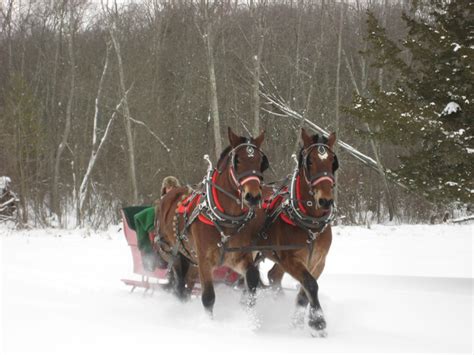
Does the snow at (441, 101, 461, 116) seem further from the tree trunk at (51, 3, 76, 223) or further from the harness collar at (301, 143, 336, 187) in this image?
the tree trunk at (51, 3, 76, 223)

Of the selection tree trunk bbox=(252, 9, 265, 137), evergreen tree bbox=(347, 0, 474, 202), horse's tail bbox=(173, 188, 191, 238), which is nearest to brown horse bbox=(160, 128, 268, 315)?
horse's tail bbox=(173, 188, 191, 238)

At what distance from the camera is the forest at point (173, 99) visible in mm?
22672

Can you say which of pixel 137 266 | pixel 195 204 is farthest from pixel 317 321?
pixel 137 266

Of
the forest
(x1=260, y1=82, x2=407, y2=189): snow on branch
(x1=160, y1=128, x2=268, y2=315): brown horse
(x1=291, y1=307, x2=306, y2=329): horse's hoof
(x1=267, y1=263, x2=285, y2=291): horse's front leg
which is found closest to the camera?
(x1=160, y1=128, x2=268, y2=315): brown horse

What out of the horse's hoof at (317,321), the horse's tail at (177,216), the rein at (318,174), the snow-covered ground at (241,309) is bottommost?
the snow-covered ground at (241,309)

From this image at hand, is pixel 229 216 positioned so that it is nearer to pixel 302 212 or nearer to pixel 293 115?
pixel 302 212

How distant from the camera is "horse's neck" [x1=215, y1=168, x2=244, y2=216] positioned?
6879 mm

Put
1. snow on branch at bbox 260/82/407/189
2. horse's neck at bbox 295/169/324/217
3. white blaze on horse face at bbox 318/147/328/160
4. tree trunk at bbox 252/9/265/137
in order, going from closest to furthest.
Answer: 1. white blaze on horse face at bbox 318/147/328/160
2. horse's neck at bbox 295/169/324/217
3. tree trunk at bbox 252/9/265/137
4. snow on branch at bbox 260/82/407/189

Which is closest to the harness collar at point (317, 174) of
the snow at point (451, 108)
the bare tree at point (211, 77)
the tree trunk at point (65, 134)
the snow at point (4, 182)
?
the snow at point (451, 108)

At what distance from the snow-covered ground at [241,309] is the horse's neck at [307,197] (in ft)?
3.96

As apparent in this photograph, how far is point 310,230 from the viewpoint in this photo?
6.88 meters

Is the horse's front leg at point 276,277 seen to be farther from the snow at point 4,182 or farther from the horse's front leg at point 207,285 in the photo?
the snow at point 4,182

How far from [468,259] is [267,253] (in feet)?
22.2

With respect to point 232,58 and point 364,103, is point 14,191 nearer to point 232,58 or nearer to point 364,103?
point 232,58
